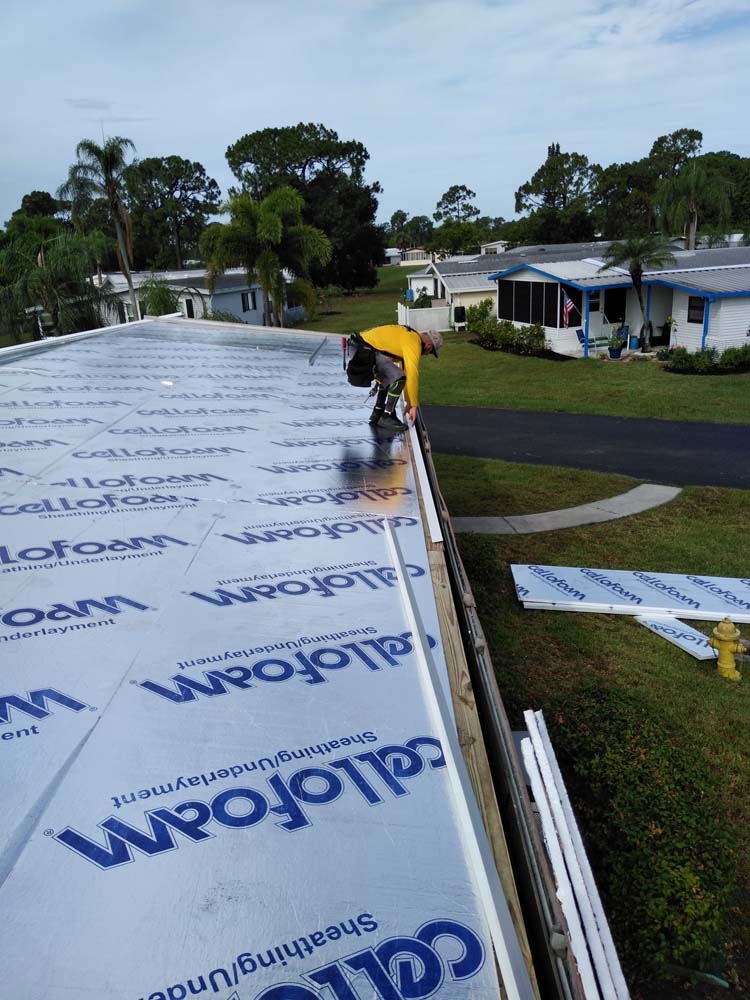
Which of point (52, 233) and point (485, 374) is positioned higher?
point (52, 233)

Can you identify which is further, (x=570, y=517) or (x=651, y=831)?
(x=570, y=517)

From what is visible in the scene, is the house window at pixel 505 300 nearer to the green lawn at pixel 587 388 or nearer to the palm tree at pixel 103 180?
the green lawn at pixel 587 388

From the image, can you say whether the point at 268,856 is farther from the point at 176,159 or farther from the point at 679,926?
the point at 176,159

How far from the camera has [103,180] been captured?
108 ft

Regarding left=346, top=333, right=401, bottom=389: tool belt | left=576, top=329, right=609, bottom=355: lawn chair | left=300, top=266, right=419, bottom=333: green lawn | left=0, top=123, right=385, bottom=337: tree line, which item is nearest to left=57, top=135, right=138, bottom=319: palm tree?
left=0, top=123, right=385, bottom=337: tree line

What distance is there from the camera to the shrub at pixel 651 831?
439cm

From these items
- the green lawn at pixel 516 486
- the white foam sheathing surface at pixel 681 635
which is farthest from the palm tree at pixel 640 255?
the white foam sheathing surface at pixel 681 635

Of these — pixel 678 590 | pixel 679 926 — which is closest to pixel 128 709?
pixel 679 926

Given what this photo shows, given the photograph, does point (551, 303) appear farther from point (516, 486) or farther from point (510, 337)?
point (516, 486)

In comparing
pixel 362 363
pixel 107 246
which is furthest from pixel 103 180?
pixel 362 363

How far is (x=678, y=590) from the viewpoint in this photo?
9250 mm

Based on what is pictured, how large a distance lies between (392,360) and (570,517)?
17.3 feet

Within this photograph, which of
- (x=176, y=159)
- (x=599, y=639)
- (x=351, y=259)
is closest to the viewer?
(x=599, y=639)

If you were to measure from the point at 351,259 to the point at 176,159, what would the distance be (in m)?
30.4
